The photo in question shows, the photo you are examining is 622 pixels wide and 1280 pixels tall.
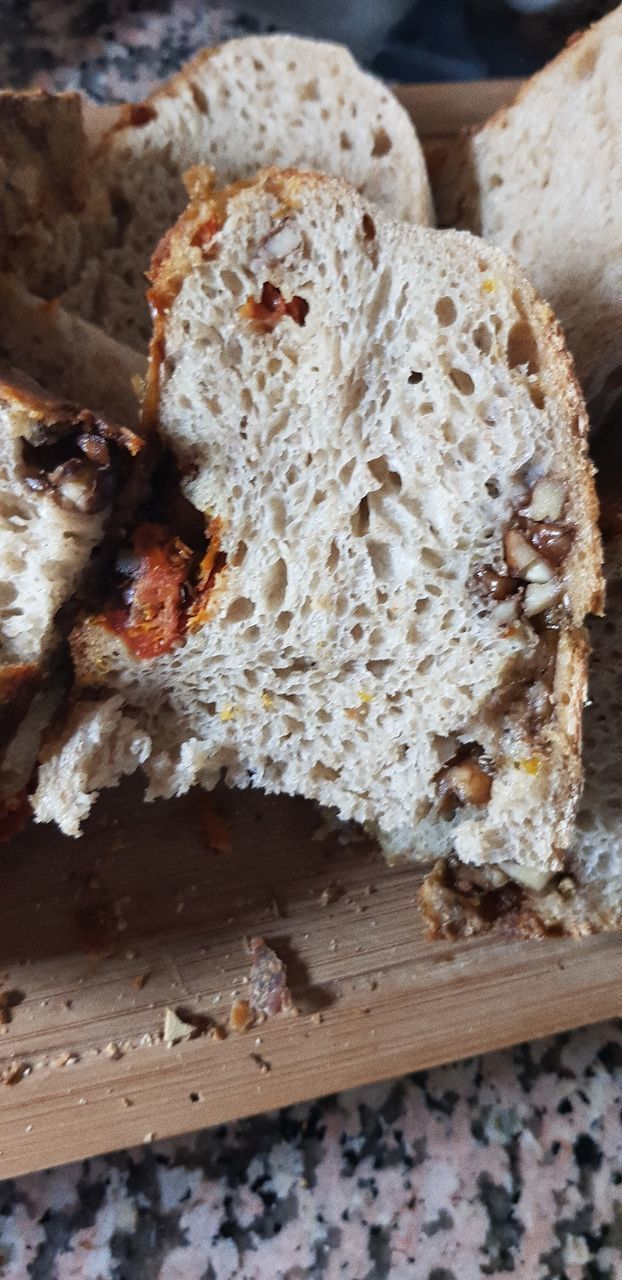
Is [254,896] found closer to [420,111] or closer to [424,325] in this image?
[424,325]

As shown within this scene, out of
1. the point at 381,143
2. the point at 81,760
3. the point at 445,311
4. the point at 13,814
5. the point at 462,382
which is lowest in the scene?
the point at 13,814

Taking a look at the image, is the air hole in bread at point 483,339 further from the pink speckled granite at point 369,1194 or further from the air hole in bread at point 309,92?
the pink speckled granite at point 369,1194

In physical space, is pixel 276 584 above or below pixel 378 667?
above

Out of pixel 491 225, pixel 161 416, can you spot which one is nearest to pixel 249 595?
pixel 161 416

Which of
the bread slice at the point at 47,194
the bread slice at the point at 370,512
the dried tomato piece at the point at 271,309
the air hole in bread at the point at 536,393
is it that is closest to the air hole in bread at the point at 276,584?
the bread slice at the point at 370,512

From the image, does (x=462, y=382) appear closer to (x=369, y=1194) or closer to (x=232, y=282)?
(x=232, y=282)

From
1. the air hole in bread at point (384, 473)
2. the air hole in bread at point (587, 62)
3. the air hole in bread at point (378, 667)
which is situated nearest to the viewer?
the air hole in bread at point (384, 473)

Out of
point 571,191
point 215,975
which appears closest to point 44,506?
point 215,975
